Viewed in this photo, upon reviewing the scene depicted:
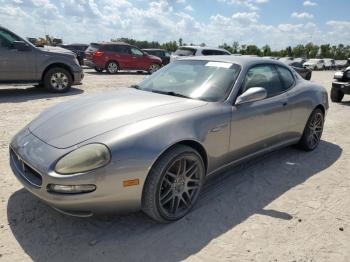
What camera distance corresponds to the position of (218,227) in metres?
3.09

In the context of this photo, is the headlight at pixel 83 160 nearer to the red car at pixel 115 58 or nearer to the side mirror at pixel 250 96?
the side mirror at pixel 250 96

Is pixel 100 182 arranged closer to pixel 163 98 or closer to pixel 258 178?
pixel 163 98

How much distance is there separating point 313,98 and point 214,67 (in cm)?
196

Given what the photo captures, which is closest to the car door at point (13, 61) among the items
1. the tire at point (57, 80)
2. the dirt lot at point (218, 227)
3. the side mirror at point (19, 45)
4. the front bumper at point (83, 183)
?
the side mirror at point (19, 45)

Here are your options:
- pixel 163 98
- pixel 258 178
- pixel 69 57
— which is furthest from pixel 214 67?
pixel 69 57

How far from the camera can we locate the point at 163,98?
3.62 metres

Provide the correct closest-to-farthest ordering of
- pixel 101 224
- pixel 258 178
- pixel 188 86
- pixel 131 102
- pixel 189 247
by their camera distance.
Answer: pixel 189 247, pixel 101 224, pixel 131 102, pixel 188 86, pixel 258 178

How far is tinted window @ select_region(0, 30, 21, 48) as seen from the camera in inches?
337

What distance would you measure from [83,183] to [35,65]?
756 cm

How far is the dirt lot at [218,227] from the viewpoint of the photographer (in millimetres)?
2709

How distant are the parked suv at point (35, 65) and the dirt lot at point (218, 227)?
17.4 feet

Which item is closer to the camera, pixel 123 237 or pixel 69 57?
pixel 123 237

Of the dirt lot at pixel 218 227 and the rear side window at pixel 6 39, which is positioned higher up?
the rear side window at pixel 6 39

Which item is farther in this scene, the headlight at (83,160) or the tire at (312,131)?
the tire at (312,131)
